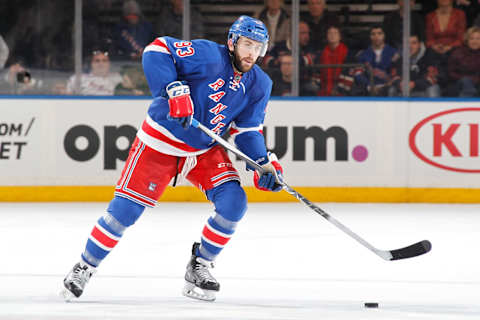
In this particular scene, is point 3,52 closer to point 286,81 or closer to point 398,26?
point 286,81

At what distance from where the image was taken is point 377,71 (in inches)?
262

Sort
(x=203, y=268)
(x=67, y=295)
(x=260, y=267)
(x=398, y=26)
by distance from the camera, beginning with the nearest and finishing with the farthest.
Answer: (x=67, y=295) < (x=203, y=268) < (x=260, y=267) < (x=398, y=26)

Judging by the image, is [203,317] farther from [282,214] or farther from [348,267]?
[282,214]

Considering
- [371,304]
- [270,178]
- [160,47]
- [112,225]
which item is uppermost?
[160,47]

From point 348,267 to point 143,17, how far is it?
3.31 meters

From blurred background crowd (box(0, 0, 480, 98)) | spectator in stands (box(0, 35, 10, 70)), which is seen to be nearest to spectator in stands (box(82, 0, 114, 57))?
blurred background crowd (box(0, 0, 480, 98))

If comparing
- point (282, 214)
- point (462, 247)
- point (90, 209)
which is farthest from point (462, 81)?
point (90, 209)

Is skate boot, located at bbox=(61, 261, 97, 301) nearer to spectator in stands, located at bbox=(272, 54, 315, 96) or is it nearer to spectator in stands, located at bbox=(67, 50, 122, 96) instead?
spectator in stands, located at bbox=(67, 50, 122, 96)

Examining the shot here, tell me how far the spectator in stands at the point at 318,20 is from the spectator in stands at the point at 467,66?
3.00ft

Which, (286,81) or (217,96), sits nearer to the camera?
(217,96)

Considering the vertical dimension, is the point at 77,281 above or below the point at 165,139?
below

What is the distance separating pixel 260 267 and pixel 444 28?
3.36m

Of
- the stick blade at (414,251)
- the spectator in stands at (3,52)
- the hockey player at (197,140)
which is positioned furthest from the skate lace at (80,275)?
the spectator in stands at (3,52)

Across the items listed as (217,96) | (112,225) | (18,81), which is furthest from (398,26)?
(112,225)
